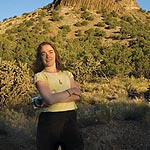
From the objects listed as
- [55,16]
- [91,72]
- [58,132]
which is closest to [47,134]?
[58,132]

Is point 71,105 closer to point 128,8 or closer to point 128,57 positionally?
point 128,57

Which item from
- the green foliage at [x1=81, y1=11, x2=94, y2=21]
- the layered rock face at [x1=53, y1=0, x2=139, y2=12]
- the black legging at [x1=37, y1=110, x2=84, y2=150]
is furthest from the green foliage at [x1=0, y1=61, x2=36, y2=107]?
the layered rock face at [x1=53, y1=0, x2=139, y2=12]

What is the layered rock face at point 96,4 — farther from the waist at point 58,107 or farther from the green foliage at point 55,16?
the waist at point 58,107

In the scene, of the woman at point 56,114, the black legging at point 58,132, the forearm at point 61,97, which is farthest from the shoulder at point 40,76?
the black legging at point 58,132

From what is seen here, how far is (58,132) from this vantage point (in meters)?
4.33

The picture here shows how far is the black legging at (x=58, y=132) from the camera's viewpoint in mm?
4324

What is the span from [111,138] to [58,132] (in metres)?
3.57

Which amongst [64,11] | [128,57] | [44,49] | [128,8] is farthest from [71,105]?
[128,8]

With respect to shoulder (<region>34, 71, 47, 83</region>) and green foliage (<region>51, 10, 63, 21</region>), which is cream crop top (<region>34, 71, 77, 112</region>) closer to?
shoulder (<region>34, 71, 47, 83</region>)

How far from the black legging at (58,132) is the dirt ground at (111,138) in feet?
9.91

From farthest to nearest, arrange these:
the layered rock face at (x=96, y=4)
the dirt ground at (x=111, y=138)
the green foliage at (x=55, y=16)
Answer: the layered rock face at (x=96, y=4)
the green foliage at (x=55, y=16)
the dirt ground at (x=111, y=138)

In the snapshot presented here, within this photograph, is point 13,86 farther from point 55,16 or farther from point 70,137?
point 55,16

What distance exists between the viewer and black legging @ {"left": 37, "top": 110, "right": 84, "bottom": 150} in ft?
14.2

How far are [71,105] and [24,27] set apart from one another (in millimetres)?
39824
